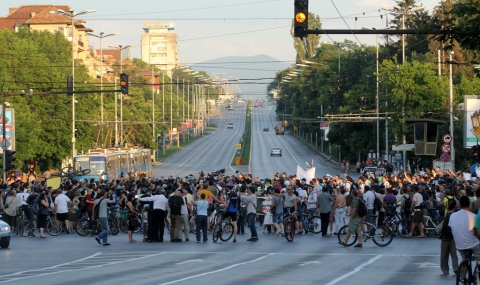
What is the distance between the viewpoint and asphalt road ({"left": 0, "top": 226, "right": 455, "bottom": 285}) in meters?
17.4

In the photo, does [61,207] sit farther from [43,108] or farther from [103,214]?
[43,108]

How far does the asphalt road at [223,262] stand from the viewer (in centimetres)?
1739

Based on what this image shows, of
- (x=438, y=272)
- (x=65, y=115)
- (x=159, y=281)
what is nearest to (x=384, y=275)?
(x=438, y=272)

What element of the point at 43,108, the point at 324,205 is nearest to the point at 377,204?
the point at 324,205

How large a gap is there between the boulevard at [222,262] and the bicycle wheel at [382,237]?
0.21 m

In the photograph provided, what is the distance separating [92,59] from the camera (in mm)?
137250

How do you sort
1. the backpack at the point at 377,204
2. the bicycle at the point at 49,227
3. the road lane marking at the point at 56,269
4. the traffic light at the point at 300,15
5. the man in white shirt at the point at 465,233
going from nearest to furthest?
the man in white shirt at the point at 465,233
the traffic light at the point at 300,15
the road lane marking at the point at 56,269
the backpack at the point at 377,204
the bicycle at the point at 49,227

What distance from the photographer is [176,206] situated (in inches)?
1041

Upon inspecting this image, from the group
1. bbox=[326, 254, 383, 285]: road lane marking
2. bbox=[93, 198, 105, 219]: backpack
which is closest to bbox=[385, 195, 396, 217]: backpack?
bbox=[326, 254, 383, 285]: road lane marking

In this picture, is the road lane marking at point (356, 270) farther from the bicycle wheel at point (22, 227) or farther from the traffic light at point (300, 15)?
the bicycle wheel at point (22, 227)

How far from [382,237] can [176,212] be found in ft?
20.0

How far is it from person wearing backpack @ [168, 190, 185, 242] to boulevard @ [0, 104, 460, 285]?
0.34m

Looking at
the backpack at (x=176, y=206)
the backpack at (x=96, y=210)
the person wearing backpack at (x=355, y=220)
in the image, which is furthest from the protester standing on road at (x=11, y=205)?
the person wearing backpack at (x=355, y=220)

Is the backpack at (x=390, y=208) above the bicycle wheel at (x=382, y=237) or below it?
above
